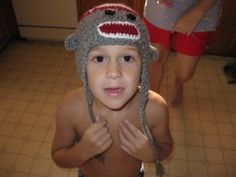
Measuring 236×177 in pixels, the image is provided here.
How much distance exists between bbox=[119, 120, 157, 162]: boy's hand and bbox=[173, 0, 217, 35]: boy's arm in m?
0.65

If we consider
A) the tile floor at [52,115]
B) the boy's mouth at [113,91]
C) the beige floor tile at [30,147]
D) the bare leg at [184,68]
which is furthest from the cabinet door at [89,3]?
the boy's mouth at [113,91]

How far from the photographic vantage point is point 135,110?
0.91m

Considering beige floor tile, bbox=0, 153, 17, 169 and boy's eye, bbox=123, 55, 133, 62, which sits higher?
boy's eye, bbox=123, 55, 133, 62

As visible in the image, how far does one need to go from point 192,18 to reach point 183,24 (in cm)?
5

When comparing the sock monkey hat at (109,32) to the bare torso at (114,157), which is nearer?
the sock monkey hat at (109,32)

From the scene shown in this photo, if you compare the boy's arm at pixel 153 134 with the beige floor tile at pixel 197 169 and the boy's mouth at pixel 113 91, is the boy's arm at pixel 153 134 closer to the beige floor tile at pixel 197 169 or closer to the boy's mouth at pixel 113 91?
the boy's mouth at pixel 113 91

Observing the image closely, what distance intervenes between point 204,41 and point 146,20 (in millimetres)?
318

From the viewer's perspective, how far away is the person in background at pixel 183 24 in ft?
4.07

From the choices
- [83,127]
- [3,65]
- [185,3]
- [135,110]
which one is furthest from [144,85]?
[3,65]

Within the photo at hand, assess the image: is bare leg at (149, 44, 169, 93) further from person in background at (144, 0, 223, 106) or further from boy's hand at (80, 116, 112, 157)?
boy's hand at (80, 116, 112, 157)

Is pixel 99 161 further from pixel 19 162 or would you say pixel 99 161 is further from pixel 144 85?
pixel 19 162

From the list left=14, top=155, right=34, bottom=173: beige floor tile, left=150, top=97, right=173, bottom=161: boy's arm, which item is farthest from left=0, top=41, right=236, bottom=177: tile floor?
left=150, top=97, right=173, bottom=161: boy's arm

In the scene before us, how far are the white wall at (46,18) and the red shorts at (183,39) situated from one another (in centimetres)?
97

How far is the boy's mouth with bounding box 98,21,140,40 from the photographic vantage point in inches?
25.4
